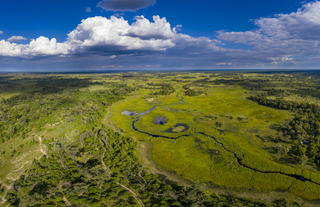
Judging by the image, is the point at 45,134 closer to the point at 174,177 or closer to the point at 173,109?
the point at 174,177

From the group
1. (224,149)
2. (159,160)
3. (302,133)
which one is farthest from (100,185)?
(302,133)

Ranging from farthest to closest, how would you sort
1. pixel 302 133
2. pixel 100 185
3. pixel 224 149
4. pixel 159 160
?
pixel 302 133, pixel 224 149, pixel 159 160, pixel 100 185

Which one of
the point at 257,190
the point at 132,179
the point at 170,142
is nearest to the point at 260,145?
the point at 257,190

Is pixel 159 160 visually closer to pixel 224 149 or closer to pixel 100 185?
pixel 100 185

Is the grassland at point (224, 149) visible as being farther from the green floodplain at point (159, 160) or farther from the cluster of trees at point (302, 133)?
the cluster of trees at point (302, 133)

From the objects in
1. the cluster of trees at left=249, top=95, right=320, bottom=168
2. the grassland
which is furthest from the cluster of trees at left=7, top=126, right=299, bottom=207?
the cluster of trees at left=249, top=95, right=320, bottom=168

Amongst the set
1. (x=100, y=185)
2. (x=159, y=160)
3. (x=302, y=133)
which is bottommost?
(x=100, y=185)

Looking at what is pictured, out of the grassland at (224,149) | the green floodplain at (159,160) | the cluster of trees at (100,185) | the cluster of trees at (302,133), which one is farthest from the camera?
the cluster of trees at (302,133)

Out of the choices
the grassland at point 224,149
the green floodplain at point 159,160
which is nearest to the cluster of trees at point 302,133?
the green floodplain at point 159,160
